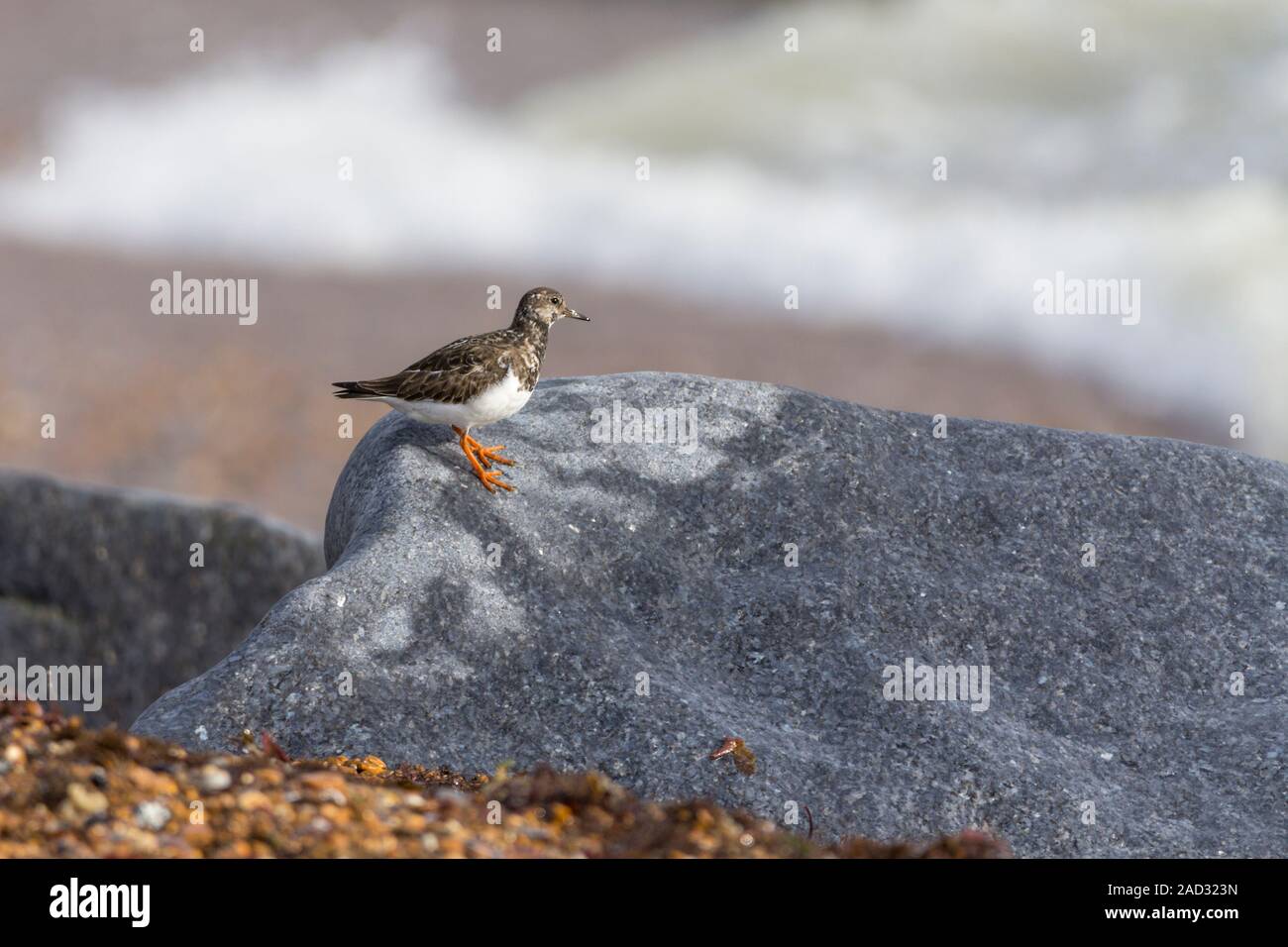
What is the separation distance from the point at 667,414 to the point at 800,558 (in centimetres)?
178

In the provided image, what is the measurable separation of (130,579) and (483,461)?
26.6 ft

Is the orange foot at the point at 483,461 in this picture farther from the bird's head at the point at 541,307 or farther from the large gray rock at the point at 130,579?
the large gray rock at the point at 130,579

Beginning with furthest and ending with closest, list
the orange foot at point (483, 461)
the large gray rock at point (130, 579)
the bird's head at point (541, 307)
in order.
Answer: the large gray rock at point (130, 579) → the bird's head at point (541, 307) → the orange foot at point (483, 461)

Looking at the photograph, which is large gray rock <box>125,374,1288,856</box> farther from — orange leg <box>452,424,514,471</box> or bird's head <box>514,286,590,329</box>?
bird's head <box>514,286,590,329</box>

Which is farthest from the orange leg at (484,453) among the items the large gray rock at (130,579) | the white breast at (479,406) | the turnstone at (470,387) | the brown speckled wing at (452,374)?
the large gray rock at (130,579)

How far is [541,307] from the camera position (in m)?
10.9

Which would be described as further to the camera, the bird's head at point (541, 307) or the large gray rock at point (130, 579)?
the large gray rock at point (130, 579)

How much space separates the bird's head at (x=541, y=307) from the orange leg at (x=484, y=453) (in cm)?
110

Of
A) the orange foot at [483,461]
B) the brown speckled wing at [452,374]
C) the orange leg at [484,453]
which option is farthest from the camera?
the orange leg at [484,453]

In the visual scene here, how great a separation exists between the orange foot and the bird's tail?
2.23 feet

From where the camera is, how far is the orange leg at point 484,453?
33.6ft
